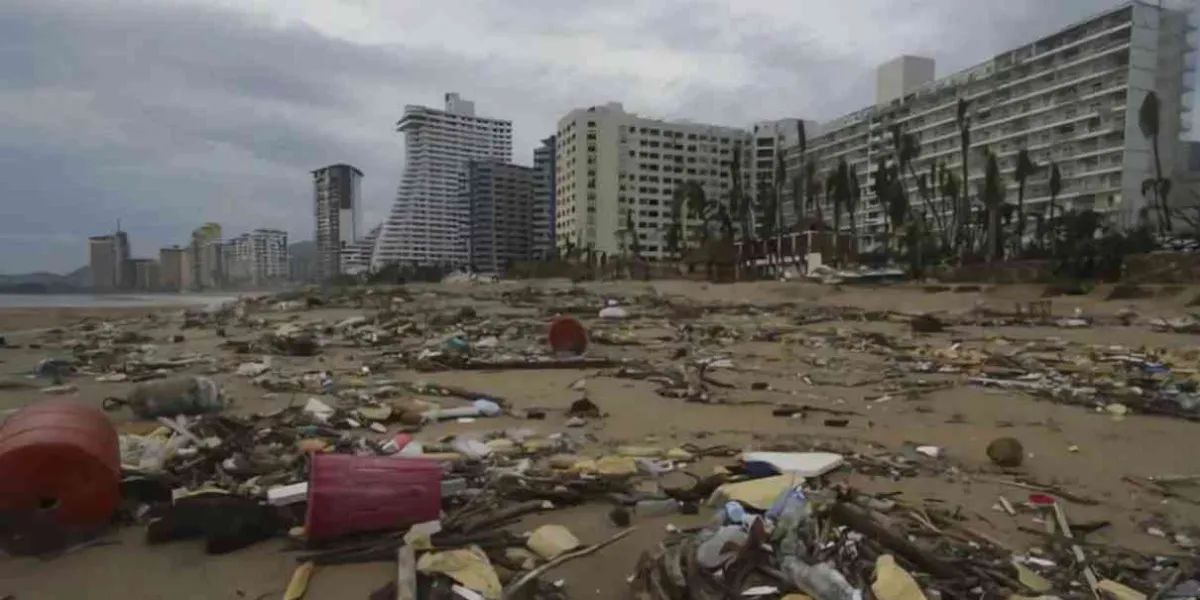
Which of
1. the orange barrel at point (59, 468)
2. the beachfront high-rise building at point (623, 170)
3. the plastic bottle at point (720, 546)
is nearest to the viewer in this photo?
the plastic bottle at point (720, 546)

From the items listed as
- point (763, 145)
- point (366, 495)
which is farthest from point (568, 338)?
A: point (763, 145)

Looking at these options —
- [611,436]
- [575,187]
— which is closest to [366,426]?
[611,436]

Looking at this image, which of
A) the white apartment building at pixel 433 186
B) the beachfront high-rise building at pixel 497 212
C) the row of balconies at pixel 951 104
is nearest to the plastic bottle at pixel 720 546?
the row of balconies at pixel 951 104

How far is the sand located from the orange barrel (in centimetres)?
21

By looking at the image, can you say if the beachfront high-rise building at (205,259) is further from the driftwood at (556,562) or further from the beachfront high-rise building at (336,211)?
the driftwood at (556,562)

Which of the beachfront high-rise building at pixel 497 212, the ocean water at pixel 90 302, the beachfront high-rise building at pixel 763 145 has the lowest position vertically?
the ocean water at pixel 90 302

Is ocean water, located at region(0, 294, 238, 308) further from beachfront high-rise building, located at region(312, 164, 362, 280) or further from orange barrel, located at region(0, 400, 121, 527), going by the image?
beachfront high-rise building, located at region(312, 164, 362, 280)

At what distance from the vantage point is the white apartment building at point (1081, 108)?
68.1m

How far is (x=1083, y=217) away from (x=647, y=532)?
5662cm

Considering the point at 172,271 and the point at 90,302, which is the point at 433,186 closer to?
the point at 172,271

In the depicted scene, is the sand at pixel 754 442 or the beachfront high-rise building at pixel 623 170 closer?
the sand at pixel 754 442

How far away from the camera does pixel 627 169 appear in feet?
336

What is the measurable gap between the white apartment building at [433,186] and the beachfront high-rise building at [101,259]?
3975 cm

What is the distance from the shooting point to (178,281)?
230 ft
